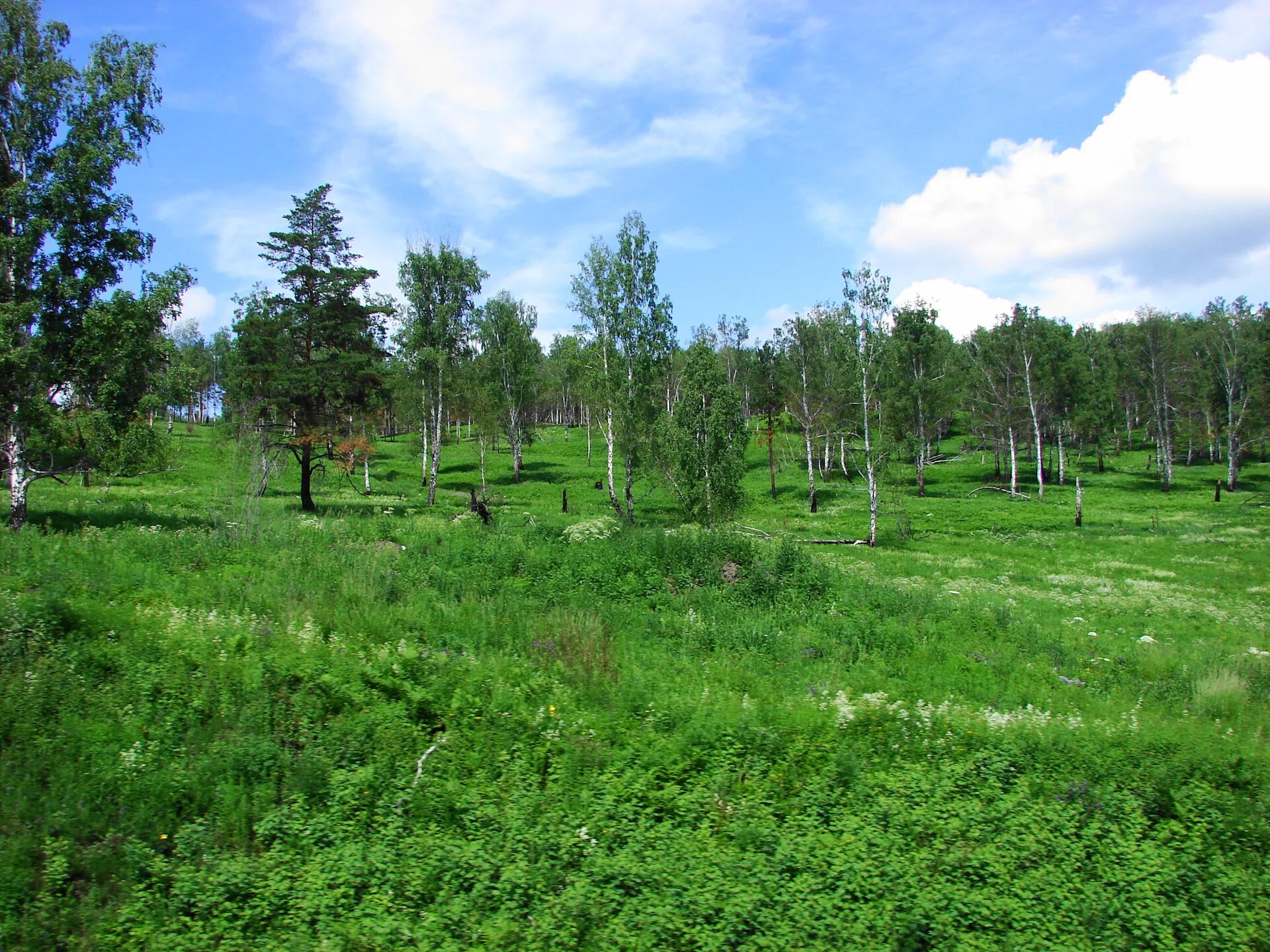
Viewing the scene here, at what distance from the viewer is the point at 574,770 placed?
6152 mm

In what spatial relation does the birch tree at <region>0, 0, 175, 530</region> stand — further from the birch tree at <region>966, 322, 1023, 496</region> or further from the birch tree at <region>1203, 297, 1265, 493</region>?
the birch tree at <region>1203, 297, 1265, 493</region>

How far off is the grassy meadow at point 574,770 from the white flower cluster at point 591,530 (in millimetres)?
3208

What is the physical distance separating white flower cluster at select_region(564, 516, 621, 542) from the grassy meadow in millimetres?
3208

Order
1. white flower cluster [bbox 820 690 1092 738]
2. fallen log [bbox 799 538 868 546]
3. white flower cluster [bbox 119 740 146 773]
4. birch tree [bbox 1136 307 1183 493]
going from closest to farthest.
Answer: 1. white flower cluster [bbox 119 740 146 773]
2. white flower cluster [bbox 820 690 1092 738]
3. fallen log [bbox 799 538 868 546]
4. birch tree [bbox 1136 307 1183 493]

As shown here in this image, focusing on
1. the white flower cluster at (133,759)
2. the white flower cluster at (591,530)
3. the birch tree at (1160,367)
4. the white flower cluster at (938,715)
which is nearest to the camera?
the white flower cluster at (133,759)

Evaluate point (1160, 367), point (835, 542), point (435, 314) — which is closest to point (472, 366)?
point (435, 314)

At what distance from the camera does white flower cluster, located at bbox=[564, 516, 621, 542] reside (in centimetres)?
1631

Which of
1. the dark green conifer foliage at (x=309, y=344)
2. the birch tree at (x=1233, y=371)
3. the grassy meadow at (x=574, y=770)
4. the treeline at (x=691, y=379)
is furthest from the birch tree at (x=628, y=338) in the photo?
the birch tree at (x=1233, y=371)

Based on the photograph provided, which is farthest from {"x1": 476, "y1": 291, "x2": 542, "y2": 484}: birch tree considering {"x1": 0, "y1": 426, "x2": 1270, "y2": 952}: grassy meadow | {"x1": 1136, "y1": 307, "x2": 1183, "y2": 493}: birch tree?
{"x1": 1136, "y1": 307, "x2": 1183, "y2": 493}: birch tree

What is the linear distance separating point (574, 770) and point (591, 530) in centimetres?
1070

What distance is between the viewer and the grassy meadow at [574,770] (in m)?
4.64

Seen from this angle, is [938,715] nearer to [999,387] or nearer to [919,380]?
[919,380]

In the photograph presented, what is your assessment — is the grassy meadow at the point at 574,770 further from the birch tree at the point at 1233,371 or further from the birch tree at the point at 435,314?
the birch tree at the point at 1233,371

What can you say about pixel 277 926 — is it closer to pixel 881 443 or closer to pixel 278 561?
pixel 278 561
